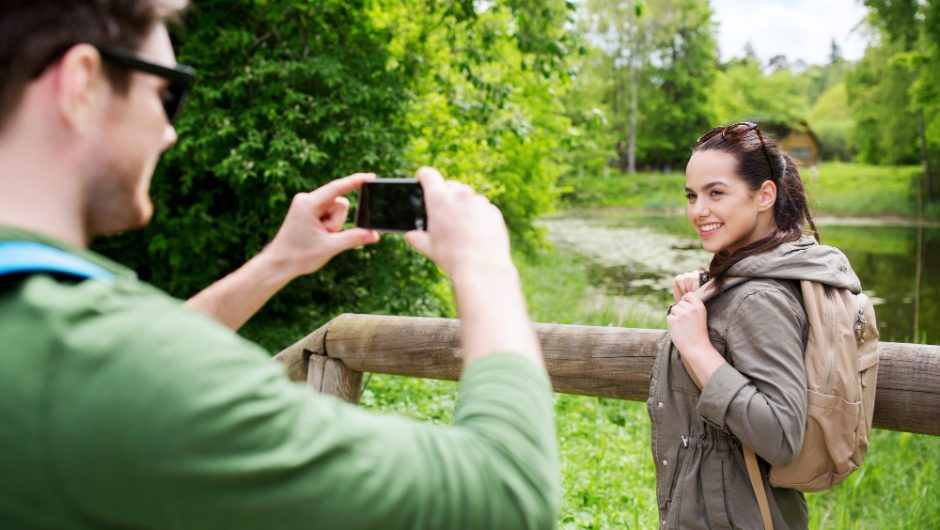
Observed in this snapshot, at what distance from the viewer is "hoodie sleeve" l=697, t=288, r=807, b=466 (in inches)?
67.7

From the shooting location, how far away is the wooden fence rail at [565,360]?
6.68 ft

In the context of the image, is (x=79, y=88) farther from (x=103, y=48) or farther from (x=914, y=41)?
(x=914, y=41)

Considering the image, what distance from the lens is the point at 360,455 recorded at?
2.47 feet

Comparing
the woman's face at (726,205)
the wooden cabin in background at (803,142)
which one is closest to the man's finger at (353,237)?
the woman's face at (726,205)

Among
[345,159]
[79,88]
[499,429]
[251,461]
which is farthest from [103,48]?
[345,159]

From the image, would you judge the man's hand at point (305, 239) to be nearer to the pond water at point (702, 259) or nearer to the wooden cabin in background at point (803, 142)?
the pond water at point (702, 259)

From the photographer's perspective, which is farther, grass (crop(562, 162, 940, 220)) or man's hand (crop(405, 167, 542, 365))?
grass (crop(562, 162, 940, 220))

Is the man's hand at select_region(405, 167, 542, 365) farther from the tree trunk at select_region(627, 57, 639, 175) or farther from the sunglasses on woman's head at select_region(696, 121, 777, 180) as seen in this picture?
the tree trunk at select_region(627, 57, 639, 175)

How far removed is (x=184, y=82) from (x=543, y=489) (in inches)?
25.9

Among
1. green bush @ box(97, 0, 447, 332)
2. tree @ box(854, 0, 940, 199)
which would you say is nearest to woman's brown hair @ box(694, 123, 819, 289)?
green bush @ box(97, 0, 447, 332)

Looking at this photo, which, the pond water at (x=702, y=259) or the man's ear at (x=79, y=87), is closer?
the man's ear at (x=79, y=87)

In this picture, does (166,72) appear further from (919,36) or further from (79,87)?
(919,36)

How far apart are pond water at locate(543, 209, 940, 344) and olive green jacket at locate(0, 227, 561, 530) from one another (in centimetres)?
645

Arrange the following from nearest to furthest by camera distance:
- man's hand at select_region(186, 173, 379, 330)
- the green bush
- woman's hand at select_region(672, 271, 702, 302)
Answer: man's hand at select_region(186, 173, 379, 330), woman's hand at select_region(672, 271, 702, 302), the green bush
